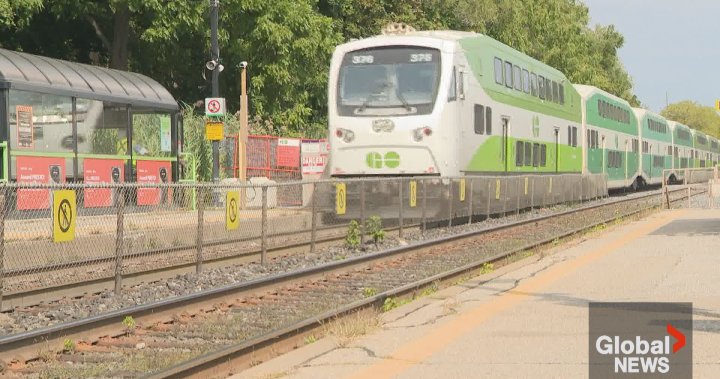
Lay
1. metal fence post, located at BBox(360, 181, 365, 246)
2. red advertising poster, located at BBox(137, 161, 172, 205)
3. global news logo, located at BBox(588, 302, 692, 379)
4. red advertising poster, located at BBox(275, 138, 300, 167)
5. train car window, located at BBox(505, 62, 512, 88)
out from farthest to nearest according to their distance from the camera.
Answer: red advertising poster, located at BBox(275, 138, 300, 167)
train car window, located at BBox(505, 62, 512, 88)
red advertising poster, located at BBox(137, 161, 172, 205)
metal fence post, located at BBox(360, 181, 365, 246)
global news logo, located at BBox(588, 302, 692, 379)

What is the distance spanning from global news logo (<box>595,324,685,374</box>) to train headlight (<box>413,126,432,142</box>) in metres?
13.8

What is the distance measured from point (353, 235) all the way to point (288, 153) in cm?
1601

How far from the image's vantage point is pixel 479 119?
24359 millimetres

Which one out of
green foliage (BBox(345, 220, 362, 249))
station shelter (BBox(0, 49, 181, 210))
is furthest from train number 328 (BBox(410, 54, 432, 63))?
station shelter (BBox(0, 49, 181, 210))

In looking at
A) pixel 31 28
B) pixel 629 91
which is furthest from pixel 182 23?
pixel 629 91

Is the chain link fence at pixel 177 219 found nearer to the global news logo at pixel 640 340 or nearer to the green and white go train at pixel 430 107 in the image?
the green and white go train at pixel 430 107

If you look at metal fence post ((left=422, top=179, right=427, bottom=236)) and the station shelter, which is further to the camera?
metal fence post ((left=422, top=179, right=427, bottom=236))

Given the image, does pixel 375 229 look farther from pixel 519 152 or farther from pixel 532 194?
pixel 532 194

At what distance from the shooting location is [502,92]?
26.4 m

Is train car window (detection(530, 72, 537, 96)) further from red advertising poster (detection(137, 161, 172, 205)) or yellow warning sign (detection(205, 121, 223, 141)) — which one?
red advertising poster (detection(137, 161, 172, 205))

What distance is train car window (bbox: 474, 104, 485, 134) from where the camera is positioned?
24125 mm

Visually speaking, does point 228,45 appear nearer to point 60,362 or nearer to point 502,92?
point 502,92

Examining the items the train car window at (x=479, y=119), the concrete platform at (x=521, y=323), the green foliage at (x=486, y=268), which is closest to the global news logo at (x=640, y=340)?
the concrete platform at (x=521, y=323)

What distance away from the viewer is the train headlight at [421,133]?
73.5 feet
